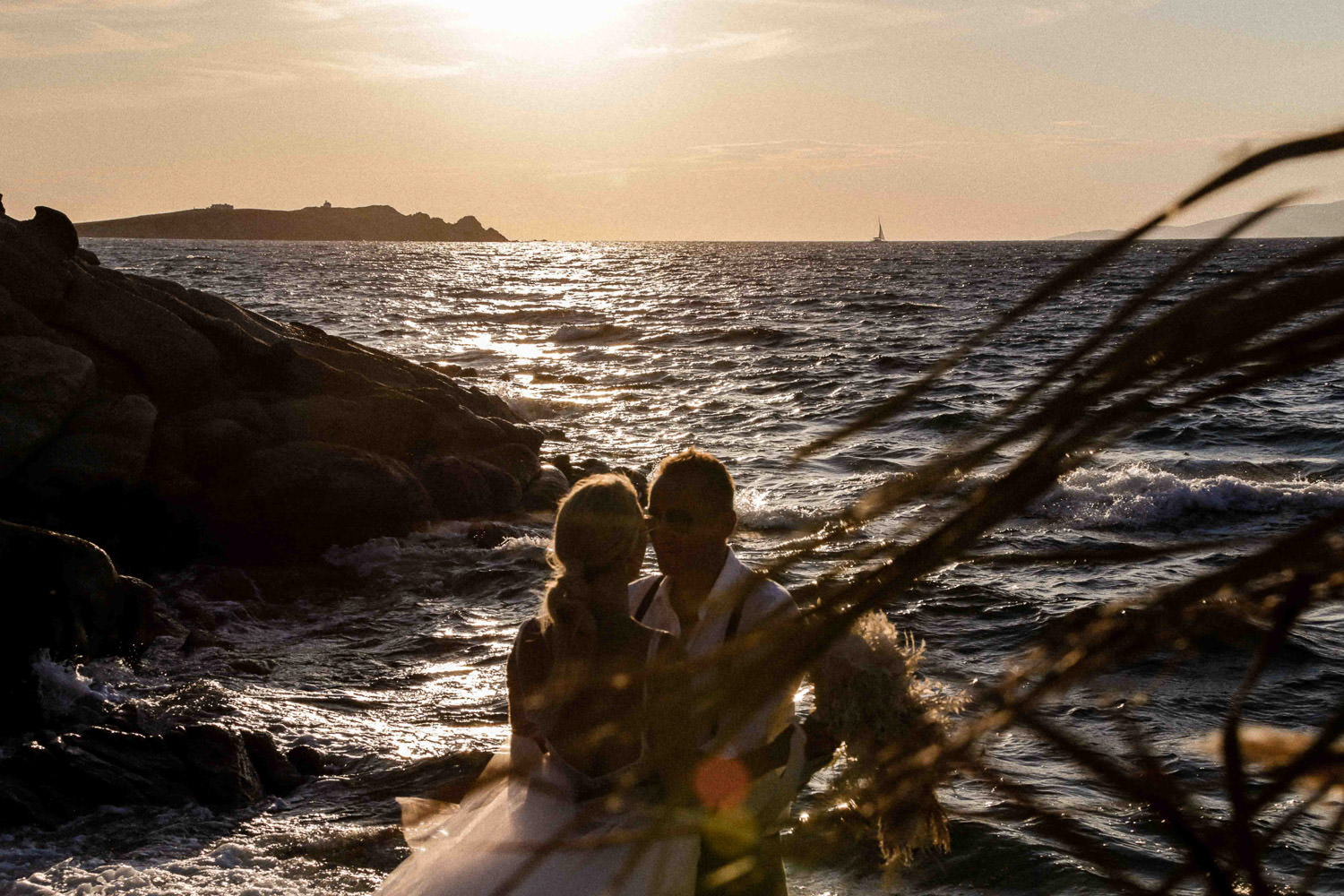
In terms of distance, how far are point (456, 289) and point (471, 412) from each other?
52.5 metres


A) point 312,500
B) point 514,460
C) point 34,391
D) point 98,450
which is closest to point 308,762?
point 312,500

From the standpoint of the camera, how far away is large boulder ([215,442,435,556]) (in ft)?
40.6

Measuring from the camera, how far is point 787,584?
420 inches

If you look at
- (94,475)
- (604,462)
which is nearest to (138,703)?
(94,475)

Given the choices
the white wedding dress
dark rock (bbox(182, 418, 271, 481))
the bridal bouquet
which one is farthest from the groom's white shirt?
dark rock (bbox(182, 418, 271, 481))

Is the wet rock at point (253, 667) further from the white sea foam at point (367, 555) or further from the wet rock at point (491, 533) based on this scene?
the wet rock at point (491, 533)

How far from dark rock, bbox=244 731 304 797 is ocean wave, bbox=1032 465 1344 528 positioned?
972 centimetres

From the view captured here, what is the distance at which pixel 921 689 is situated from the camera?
113 inches

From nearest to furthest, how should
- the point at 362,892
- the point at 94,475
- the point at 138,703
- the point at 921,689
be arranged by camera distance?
the point at 921,689, the point at 362,892, the point at 138,703, the point at 94,475

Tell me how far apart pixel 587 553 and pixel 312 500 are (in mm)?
10270

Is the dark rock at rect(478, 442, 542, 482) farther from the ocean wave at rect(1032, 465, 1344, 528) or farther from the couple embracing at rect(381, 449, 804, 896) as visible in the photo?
the couple embracing at rect(381, 449, 804, 896)

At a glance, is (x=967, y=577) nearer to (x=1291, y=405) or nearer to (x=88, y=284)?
(x=88, y=284)

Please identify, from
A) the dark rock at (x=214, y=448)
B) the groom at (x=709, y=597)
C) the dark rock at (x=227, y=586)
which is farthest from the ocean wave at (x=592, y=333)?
the groom at (x=709, y=597)

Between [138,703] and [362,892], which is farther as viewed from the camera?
[138,703]
